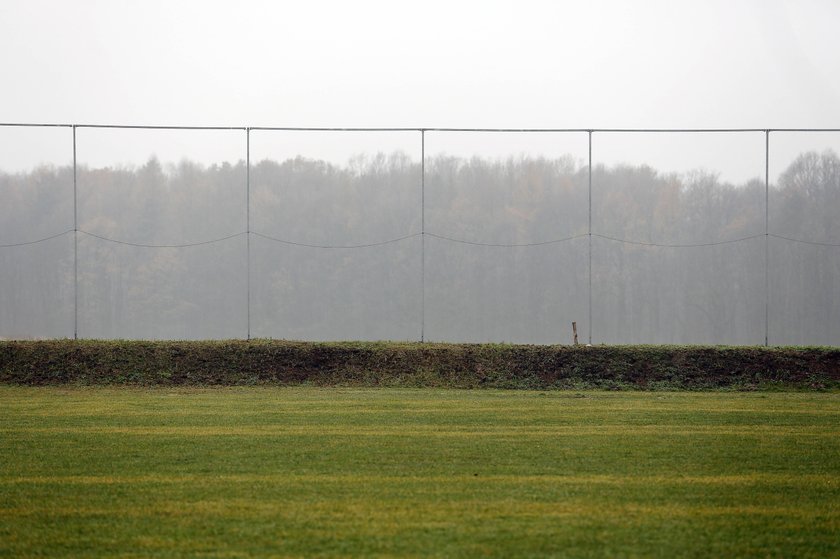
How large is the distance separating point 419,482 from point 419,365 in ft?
36.9

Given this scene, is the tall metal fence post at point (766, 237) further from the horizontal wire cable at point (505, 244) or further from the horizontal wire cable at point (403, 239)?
the horizontal wire cable at point (505, 244)

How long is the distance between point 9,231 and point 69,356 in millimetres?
4686

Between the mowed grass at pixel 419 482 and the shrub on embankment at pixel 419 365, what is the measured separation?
4571 millimetres

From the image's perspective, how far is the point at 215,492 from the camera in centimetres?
713

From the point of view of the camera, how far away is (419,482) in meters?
7.53

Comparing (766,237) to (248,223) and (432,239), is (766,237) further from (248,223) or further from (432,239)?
(248,223)

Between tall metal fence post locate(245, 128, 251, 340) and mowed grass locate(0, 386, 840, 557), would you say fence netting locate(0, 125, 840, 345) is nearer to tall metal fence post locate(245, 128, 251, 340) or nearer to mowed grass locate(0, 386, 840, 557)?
tall metal fence post locate(245, 128, 251, 340)

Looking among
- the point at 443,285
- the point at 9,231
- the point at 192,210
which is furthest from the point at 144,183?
the point at 443,285

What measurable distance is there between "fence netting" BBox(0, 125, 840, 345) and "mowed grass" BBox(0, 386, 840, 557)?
866cm

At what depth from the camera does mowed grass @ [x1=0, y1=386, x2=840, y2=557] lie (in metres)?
5.68

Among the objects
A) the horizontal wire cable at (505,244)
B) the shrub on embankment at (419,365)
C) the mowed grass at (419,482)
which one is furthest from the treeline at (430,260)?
the mowed grass at (419,482)

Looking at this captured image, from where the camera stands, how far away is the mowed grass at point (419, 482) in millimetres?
5684

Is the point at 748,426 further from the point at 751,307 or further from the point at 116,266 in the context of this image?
the point at 116,266

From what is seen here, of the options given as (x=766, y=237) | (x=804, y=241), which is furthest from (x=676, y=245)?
(x=804, y=241)
